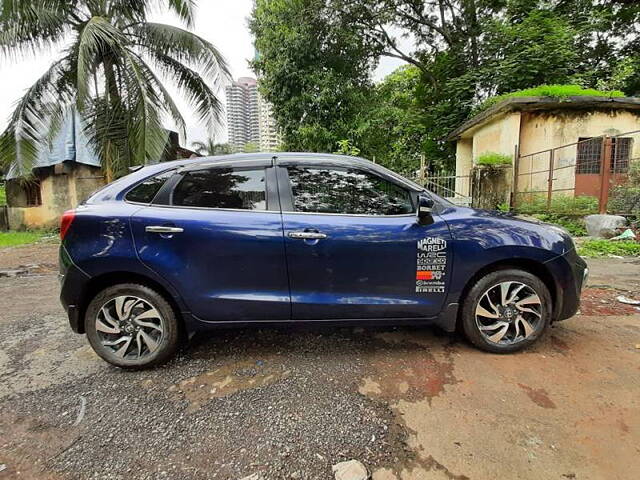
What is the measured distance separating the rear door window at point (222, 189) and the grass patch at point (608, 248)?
6164mm

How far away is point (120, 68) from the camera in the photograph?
8.34m

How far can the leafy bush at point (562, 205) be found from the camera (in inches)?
311

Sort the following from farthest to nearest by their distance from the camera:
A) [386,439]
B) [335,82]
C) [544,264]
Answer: [335,82] < [544,264] < [386,439]

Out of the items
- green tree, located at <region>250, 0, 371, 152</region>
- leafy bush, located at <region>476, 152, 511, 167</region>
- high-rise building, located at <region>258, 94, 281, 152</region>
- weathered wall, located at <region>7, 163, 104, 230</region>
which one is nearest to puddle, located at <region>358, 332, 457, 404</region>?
high-rise building, located at <region>258, 94, 281, 152</region>

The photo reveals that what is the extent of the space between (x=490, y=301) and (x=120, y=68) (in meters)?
9.72

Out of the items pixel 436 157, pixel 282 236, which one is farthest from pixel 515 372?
pixel 436 157

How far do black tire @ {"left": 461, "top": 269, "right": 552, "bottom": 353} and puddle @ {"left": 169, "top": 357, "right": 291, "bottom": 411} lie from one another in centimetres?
146

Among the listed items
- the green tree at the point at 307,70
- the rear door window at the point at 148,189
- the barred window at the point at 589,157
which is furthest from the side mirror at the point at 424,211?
the green tree at the point at 307,70

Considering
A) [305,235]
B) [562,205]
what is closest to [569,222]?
[562,205]

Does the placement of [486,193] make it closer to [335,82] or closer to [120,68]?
[335,82]

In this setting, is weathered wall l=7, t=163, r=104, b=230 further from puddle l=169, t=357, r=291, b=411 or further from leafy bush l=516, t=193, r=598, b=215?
leafy bush l=516, t=193, r=598, b=215

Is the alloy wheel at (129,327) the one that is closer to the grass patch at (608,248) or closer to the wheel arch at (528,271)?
the wheel arch at (528,271)

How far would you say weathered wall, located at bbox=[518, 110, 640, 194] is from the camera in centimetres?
931

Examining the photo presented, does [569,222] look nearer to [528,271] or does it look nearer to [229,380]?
[528,271]
